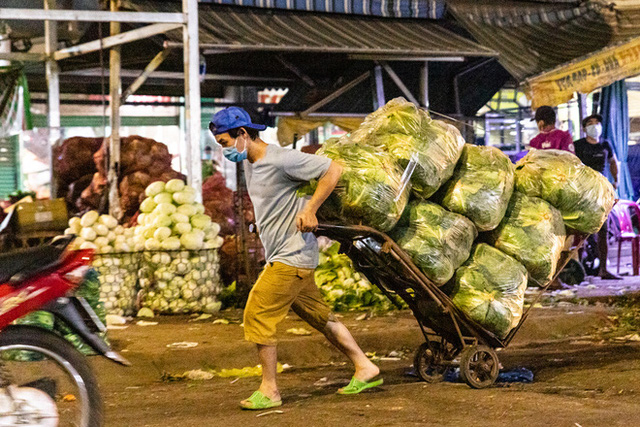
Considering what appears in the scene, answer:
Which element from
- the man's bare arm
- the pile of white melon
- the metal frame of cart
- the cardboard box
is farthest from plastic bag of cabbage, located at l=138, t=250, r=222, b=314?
the man's bare arm

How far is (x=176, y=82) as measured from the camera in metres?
14.9

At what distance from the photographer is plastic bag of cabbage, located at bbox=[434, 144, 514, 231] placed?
5980 mm

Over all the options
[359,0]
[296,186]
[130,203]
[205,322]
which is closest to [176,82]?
[359,0]

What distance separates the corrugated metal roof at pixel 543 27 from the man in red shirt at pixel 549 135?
1996 mm

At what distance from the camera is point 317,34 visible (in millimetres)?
11969

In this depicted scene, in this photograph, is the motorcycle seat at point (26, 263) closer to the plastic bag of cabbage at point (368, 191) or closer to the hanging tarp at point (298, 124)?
the plastic bag of cabbage at point (368, 191)

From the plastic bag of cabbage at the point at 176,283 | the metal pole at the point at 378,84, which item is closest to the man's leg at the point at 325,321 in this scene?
the plastic bag of cabbage at the point at 176,283

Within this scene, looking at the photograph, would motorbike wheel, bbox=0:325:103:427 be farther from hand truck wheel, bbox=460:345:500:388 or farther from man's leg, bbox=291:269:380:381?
hand truck wheel, bbox=460:345:500:388

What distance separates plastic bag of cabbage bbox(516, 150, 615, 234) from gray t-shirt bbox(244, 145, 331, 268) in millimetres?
1752

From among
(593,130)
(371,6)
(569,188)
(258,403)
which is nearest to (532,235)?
(569,188)

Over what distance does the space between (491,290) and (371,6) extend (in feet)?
26.4

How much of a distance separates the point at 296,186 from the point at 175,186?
4.22 metres

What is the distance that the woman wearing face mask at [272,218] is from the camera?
17.9ft

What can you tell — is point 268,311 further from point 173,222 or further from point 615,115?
point 615,115
